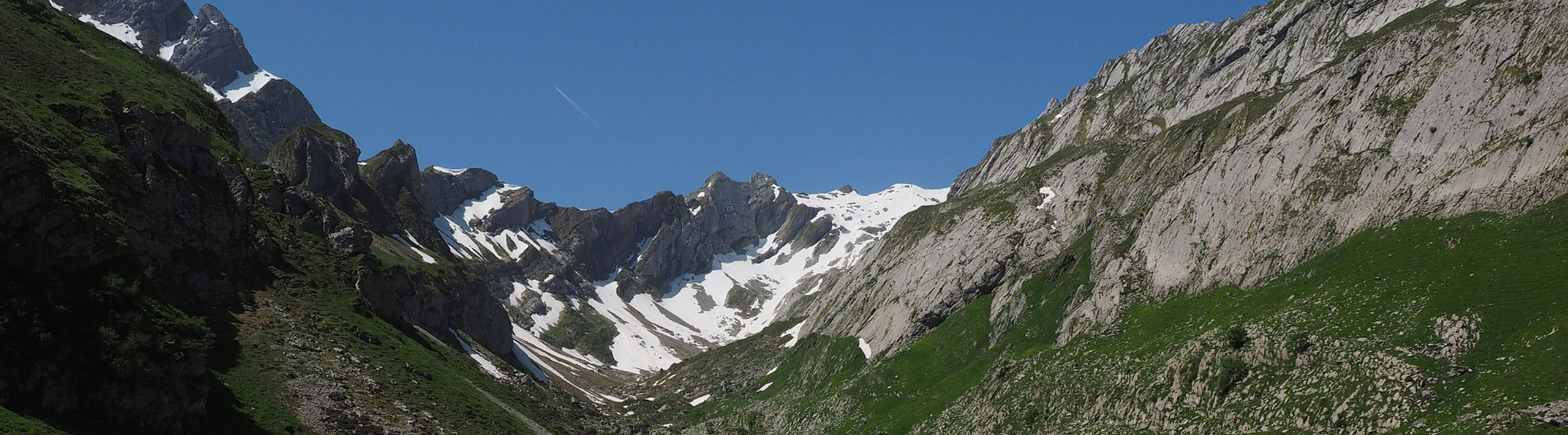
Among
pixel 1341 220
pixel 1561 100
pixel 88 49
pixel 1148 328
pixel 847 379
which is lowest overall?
pixel 847 379

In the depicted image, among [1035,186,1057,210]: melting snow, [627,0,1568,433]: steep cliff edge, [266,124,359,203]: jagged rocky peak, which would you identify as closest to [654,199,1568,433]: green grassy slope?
[627,0,1568,433]: steep cliff edge

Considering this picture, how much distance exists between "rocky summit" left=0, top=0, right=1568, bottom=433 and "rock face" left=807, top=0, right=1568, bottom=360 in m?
0.33

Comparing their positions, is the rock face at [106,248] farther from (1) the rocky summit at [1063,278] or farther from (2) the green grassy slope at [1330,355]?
(2) the green grassy slope at [1330,355]

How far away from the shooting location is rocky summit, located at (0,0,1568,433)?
Answer: 44531mm

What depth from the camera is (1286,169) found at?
7206cm

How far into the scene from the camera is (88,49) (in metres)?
104

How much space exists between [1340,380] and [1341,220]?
83.6 feet

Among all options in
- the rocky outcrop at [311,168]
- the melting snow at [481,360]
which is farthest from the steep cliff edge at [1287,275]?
the rocky outcrop at [311,168]

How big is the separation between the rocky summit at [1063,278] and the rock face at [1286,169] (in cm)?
33

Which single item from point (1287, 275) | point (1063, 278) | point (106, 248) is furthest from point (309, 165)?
point (1287, 275)

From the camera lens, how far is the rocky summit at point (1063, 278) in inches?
1753

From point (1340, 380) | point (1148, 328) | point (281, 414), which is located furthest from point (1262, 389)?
point (281, 414)

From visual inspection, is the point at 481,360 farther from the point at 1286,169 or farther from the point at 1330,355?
the point at 1330,355

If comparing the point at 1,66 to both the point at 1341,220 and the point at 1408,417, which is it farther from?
the point at 1341,220
